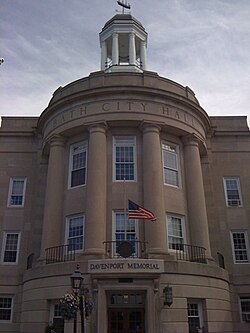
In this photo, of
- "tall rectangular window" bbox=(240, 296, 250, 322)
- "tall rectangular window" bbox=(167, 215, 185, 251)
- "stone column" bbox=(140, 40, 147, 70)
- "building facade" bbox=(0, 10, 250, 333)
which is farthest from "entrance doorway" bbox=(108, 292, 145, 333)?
"stone column" bbox=(140, 40, 147, 70)

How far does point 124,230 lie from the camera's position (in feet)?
66.7

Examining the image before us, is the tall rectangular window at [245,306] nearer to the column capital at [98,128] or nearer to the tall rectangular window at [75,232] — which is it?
the tall rectangular window at [75,232]

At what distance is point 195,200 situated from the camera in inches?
875

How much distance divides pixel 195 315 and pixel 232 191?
32.0 feet

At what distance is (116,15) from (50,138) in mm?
13349

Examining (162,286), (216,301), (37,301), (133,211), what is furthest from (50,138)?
(216,301)

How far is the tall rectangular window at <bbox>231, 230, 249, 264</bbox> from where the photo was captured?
78.3ft

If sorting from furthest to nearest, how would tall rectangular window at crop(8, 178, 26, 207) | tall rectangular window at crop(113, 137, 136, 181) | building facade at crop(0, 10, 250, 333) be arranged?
tall rectangular window at crop(8, 178, 26, 207) < tall rectangular window at crop(113, 137, 136, 181) < building facade at crop(0, 10, 250, 333)

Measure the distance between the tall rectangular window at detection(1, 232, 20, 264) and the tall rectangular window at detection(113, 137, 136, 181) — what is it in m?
7.91

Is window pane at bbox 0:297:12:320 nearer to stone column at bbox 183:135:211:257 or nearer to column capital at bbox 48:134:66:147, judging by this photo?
Answer: column capital at bbox 48:134:66:147

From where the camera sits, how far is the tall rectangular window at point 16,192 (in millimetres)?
25219

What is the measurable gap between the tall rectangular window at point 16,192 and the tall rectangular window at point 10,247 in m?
2.01

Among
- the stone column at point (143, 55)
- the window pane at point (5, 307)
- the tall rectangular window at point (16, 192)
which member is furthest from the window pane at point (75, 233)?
the stone column at point (143, 55)

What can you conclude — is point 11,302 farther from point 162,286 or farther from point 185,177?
point 185,177
